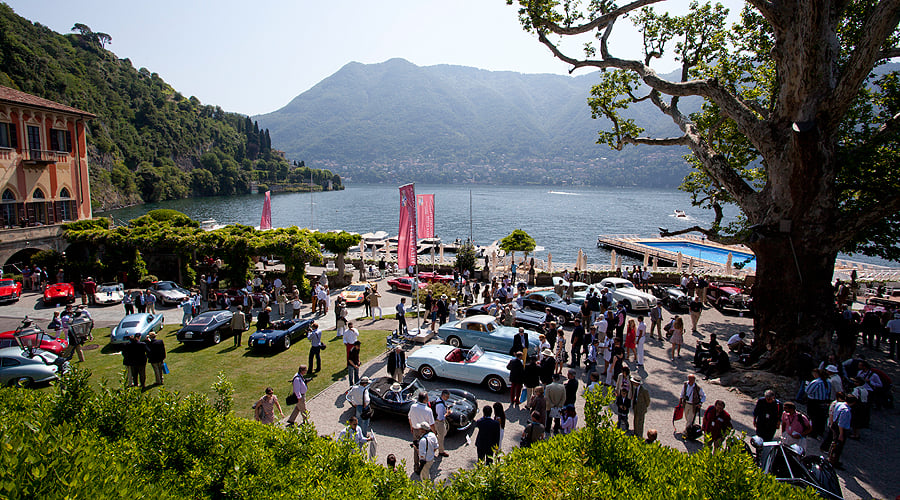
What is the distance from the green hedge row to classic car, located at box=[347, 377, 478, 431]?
435 cm

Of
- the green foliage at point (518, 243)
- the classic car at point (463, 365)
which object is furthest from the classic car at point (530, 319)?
the green foliage at point (518, 243)

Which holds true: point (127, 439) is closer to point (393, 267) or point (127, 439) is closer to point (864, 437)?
Answer: point (864, 437)

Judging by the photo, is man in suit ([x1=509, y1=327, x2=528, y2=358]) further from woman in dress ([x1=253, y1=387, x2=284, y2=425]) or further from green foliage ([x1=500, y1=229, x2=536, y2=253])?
green foliage ([x1=500, y1=229, x2=536, y2=253])

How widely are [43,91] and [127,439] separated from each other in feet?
413

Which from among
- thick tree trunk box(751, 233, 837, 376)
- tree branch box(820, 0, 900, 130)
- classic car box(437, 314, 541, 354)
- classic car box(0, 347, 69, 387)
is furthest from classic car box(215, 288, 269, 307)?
tree branch box(820, 0, 900, 130)

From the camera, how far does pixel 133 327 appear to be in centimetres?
1764

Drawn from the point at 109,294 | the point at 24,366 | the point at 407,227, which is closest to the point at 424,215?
the point at 407,227

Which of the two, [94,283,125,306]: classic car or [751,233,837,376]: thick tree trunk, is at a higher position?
[751,233,837,376]: thick tree trunk

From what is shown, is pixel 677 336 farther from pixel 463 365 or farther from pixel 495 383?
pixel 463 365

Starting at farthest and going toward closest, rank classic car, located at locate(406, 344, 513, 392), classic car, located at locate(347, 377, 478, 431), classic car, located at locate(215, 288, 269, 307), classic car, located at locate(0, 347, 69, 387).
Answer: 1. classic car, located at locate(215, 288, 269, 307)
2. classic car, located at locate(0, 347, 69, 387)
3. classic car, located at locate(406, 344, 513, 392)
4. classic car, located at locate(347, 377, 478, 431)

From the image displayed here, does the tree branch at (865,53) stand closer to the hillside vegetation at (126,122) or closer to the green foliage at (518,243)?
the green foliage at (518,243)

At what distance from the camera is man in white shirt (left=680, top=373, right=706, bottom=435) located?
1041cm

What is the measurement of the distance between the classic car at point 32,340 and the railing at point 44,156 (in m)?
19.3

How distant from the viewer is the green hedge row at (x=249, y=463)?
14.1ft
